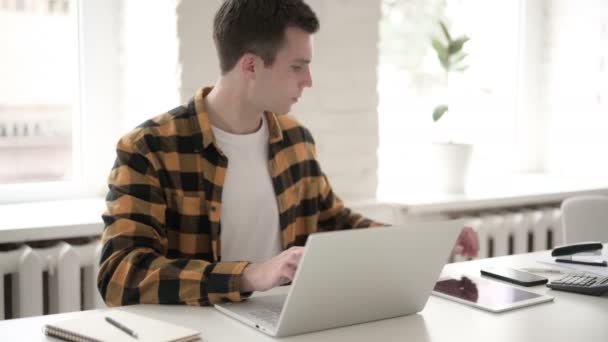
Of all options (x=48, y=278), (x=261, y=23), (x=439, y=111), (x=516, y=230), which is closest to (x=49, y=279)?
(x=48, y=278)

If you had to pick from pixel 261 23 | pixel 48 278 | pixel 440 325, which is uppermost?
pixel 261 23

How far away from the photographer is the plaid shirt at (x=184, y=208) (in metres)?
1.52

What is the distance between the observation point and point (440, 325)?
1.42 m

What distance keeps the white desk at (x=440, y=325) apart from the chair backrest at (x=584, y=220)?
83cm

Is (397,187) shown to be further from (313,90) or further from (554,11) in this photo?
(554,11)

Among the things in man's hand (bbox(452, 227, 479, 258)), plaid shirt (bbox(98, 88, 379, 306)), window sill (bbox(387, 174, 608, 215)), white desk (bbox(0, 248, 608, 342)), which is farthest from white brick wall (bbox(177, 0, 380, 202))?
white desk (bbox(0, 248, 608, 342))

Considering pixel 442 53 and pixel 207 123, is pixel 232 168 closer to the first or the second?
pixel 207 123

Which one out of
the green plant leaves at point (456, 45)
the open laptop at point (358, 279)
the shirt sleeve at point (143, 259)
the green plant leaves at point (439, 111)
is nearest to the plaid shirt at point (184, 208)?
the shirt sleeve at point (143, 259)

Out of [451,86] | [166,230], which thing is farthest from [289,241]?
[451,86]

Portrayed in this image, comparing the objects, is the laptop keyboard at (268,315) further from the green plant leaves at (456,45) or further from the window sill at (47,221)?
the green plant leaves at (456,45)

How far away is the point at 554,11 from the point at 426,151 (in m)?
1.04

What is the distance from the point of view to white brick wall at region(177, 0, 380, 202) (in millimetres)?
2668

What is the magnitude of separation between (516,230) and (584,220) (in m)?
0.68

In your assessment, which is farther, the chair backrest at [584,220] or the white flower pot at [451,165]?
the white flower pot at [451,165]
